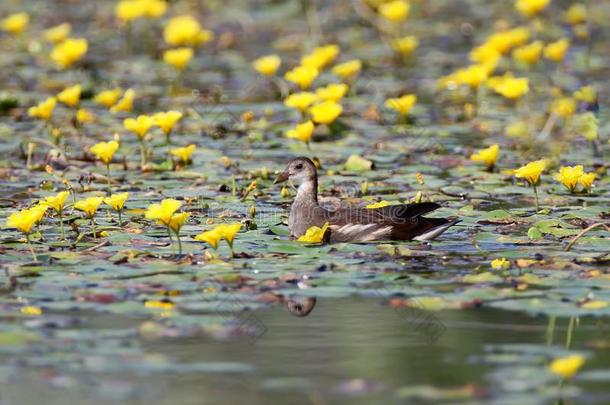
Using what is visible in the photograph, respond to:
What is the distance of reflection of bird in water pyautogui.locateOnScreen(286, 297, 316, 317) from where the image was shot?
7.24 metres

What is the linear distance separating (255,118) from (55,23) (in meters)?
6.56

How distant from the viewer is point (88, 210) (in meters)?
8.49

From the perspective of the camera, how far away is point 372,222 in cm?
891

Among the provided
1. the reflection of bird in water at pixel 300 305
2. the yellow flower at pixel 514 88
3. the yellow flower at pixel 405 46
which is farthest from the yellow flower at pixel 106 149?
the yellow flower at pixel 405 46

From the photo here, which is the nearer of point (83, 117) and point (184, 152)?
point (184, 152)

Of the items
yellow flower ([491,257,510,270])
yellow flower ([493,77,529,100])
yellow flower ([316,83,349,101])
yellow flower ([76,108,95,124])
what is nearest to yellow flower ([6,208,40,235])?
yellow flower ([491,257,510,270])

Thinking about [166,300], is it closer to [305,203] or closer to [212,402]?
[212,402]

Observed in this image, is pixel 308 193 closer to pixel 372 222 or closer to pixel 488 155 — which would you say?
pixel 372 222

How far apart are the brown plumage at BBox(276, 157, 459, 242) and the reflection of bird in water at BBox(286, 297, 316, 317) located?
148 cm

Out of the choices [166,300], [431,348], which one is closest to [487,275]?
[431,348]

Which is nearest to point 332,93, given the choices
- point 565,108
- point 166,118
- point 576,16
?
point 166,118

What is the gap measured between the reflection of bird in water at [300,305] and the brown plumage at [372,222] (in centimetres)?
148

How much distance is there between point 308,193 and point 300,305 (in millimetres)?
2371

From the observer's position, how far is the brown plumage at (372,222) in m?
8.76
